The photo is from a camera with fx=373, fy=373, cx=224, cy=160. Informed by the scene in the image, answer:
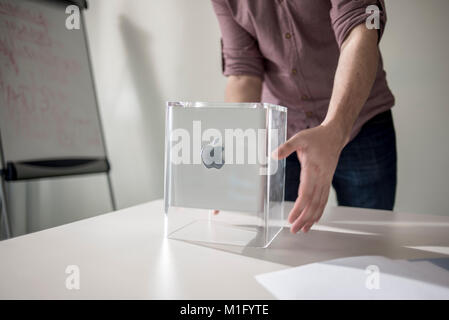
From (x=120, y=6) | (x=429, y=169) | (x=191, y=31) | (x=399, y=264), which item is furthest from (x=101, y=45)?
(x=399, y=264)

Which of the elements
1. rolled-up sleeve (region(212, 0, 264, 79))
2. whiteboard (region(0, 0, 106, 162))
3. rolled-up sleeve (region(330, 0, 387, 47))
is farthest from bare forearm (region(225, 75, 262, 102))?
whiteboard (region(0, 0, 106, 162))

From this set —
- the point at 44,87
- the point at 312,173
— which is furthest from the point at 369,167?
the point at 44,87

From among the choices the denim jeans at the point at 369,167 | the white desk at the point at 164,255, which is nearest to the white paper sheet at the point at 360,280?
the white desk at the point at 164,255

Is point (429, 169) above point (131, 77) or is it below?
below

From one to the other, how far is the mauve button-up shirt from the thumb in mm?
539

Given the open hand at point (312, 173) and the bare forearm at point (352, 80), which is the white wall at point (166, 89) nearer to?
the bare forearm at point (352, 80)

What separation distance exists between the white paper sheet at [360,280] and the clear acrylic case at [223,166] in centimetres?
13

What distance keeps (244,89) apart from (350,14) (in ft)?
1.25

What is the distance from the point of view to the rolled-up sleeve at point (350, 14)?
2.32 ft

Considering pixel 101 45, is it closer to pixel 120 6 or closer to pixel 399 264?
pixel 120 6

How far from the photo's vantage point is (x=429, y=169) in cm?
139
